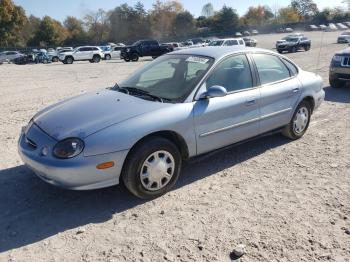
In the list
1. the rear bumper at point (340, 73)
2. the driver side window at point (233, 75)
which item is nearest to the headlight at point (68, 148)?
the driver side window at point (233, 75)

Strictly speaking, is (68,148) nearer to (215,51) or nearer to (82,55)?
(215,51)

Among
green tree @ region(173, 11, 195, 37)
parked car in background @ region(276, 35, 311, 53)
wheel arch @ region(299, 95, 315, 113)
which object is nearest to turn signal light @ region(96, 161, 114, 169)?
wheel arch @ region(299, 95, 315, 113)

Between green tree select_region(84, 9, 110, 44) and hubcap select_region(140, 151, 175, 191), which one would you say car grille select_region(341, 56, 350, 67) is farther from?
green tree select_region(84, 9, 110, 44)

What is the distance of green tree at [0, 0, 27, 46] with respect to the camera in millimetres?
64500

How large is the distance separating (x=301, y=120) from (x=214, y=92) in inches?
90.2

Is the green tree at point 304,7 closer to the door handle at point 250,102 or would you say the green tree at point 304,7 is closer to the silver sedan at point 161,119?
the silver sedan at point 161,119

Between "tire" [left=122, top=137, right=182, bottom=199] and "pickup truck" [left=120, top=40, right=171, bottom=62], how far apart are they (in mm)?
28967

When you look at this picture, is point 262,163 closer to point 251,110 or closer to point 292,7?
point 251,110

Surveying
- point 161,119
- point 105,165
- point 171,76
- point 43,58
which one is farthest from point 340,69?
point 43,58

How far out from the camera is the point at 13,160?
5395 millimetres

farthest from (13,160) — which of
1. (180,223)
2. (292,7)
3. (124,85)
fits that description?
(292,7)

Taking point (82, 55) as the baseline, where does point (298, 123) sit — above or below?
below

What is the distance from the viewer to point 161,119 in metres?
4.05

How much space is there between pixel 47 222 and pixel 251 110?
9.40 ft
